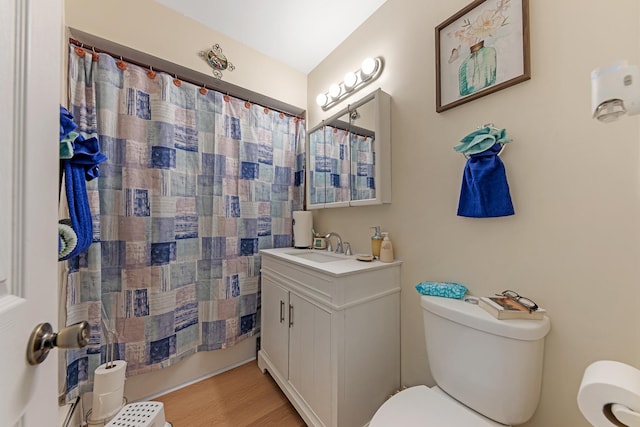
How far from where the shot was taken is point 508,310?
83cm

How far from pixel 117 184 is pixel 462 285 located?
1914 mm

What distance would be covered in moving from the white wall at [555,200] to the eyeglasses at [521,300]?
27mm

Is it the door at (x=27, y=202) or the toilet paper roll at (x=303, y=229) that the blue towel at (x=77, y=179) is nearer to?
the door at (x=27, y=202)

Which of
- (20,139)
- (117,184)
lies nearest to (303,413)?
(20,139)

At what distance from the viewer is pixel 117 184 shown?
4.44 ft

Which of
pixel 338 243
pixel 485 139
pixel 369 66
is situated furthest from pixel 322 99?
pixel 485 139

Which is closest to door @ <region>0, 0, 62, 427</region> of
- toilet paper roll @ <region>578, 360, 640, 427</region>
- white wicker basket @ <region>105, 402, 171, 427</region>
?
white wicker basket @ <region>105, 402, 171, 427</region>

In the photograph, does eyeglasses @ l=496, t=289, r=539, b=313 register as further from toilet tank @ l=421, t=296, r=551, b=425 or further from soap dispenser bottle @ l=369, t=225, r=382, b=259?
soap dispenser bottle @ l=369, t=225, r=382, b=259

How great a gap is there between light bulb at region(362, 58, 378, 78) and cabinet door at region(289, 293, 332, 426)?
1.43 m

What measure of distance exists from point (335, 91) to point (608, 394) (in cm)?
182

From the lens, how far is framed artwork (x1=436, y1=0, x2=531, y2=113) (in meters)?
0.93

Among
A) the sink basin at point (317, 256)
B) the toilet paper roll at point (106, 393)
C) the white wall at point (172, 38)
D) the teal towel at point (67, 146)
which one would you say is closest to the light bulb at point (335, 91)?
the white wall at point (172, 38)

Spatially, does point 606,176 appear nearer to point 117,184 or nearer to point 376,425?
point 376,425

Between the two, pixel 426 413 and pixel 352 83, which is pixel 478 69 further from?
pixel 426 413
